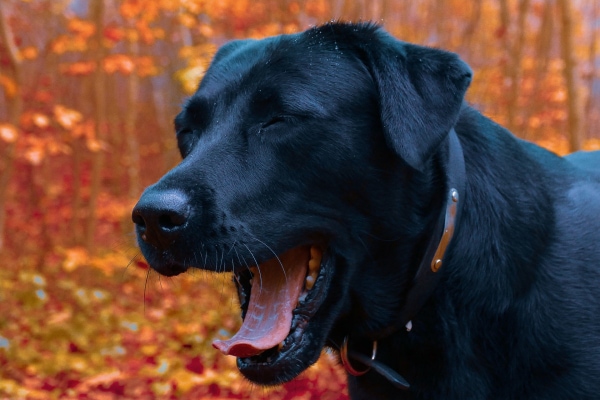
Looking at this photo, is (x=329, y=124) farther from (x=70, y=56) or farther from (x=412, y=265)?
(x=70, y=56)

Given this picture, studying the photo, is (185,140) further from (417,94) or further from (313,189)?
(417,94)

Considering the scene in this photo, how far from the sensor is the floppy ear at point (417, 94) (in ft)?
6.79

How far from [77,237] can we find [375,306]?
7.69m

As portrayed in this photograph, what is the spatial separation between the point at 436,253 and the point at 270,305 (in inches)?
22.1

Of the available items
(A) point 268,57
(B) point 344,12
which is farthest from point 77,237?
(A) point 268,57

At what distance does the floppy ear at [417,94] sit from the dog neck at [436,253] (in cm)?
16

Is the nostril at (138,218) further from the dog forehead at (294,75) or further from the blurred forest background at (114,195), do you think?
the dog forehead at (294,75)

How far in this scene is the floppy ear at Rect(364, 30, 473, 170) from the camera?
6.79ft

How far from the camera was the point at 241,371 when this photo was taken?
2.19m

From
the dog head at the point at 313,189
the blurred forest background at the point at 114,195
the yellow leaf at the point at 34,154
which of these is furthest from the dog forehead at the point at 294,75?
the yellow leaf at the point at 34,154

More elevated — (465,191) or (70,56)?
(465,191)

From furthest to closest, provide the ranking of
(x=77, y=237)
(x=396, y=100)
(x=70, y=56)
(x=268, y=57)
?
(x=70, y=56) < (x=77, y=237) < (x=268, y=57) < (x=396, y=100)

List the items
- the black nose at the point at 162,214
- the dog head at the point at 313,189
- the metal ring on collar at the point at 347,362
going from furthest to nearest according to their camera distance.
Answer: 1. the metal ring on collar at the point at 347,362
2. the dog head at the point at 313,189
3. the black nose at the point at 162,214

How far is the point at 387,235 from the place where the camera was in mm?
2242
